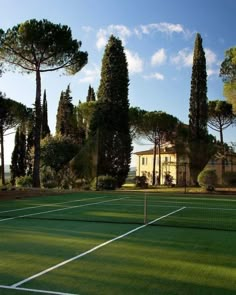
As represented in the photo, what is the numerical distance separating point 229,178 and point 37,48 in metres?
16.9

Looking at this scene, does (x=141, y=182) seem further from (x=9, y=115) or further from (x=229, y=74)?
(x=9, y=115)

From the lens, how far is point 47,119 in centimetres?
5219

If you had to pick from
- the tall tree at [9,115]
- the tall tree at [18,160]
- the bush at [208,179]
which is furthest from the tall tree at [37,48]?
the tall tree at [18,160]

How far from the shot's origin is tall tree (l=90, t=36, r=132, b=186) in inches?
1300

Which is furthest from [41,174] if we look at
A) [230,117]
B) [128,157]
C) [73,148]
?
[230,117]

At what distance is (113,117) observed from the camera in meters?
34.5

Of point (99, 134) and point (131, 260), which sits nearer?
point (131, 260)

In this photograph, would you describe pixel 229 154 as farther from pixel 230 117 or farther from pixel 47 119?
pixel 47 119

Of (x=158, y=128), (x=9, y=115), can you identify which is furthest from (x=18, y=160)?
(x=158, y=128)

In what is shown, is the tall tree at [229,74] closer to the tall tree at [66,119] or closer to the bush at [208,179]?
the bush at [208,179]

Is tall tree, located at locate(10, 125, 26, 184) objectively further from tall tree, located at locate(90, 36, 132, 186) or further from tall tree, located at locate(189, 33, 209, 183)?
tall tree, located at locate(189, 33, 209, 183)

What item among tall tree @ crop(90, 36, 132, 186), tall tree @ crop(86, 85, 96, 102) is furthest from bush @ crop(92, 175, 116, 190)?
tall tree @ crop(86, 85, 96, 102)

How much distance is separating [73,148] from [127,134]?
4716mm

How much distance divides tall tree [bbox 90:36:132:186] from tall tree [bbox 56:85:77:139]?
10.7m
